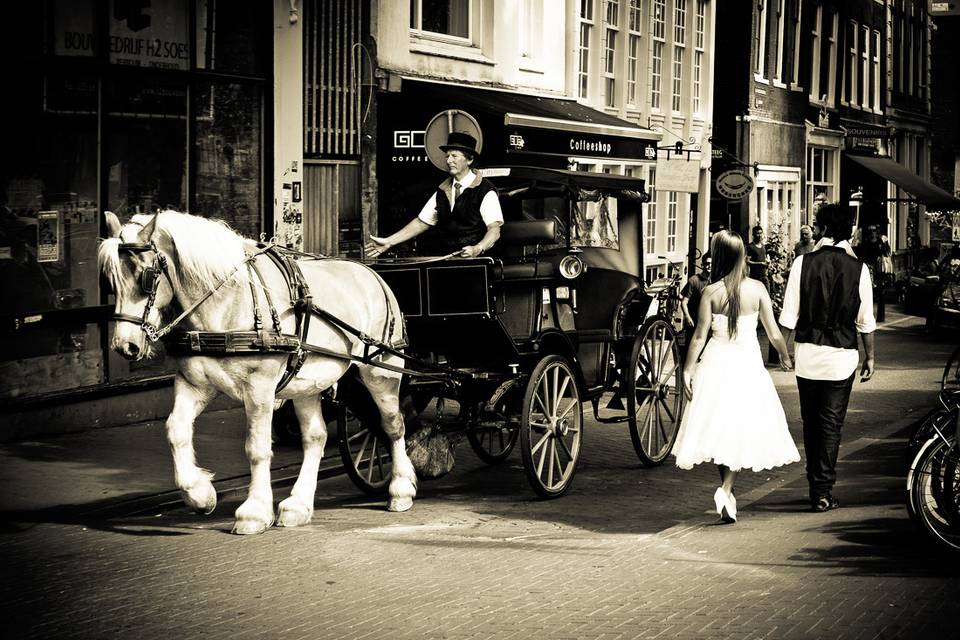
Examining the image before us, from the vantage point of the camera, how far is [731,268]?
905 centimetres

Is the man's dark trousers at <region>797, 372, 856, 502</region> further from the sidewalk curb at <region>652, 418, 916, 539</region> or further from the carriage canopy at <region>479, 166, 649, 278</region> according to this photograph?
the carriage canopy at <region>479, 166, 649, 278</region>

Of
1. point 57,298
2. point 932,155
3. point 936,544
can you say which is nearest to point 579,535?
point 936,544

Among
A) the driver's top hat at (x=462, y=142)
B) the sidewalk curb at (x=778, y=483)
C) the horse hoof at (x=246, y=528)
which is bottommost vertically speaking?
the sidewalk curb at (x=778, y=483)

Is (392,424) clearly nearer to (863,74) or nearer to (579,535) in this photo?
(579,535)

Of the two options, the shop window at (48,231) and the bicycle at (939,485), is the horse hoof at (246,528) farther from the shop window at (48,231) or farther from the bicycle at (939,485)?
the shop window at (48,231)

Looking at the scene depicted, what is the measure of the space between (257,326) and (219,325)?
0.71 ft

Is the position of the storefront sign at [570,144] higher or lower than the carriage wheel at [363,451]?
higher

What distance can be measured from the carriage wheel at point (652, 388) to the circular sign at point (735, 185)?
14216 millimetres

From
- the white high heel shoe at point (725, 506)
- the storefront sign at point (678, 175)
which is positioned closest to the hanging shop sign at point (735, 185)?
the storefront sign at point (678, 175)

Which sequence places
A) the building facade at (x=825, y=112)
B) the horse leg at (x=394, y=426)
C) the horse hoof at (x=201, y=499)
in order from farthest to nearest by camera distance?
1. the building facade at (x=825, y=112)
2. the horse leg at (x=394, y=426)
3. the horse hoof at (x=201, y=499)

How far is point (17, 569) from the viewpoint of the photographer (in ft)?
23.9

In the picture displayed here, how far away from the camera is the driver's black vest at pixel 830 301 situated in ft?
30.6

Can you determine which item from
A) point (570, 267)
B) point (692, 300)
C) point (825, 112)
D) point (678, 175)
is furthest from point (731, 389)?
point (825, 112)

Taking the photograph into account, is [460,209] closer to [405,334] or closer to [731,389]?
[405,334]
